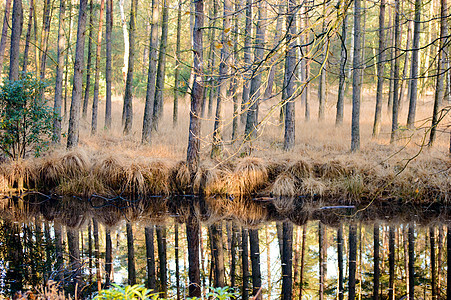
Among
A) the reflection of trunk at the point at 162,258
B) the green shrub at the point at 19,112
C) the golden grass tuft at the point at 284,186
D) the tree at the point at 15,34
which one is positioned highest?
the tree at the point at 15,34

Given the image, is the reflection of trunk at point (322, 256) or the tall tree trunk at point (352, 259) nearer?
the tall tree trunk at point (352, 259)

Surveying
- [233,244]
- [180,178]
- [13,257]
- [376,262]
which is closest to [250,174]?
[180,178]

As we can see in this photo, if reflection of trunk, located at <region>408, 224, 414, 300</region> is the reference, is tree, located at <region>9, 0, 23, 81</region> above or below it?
above

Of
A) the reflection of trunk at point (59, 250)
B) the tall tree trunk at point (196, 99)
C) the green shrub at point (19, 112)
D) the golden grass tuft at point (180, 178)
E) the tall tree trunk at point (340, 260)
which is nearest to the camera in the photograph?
the tall tree trunk at point (340, 260)

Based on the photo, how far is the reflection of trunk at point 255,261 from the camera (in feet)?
19.8

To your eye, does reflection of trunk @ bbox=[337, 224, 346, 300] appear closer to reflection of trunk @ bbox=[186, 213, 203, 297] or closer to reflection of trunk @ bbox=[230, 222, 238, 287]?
reflection of trunk @ bbox=[230, 222, 238, 287]

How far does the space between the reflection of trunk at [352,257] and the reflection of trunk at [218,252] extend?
180 cm

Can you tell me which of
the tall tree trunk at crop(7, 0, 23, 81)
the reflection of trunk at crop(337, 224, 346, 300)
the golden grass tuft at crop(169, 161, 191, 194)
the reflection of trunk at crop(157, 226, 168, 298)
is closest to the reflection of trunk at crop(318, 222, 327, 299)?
the reflection of trunk at crop(337, 224, 346, 300)

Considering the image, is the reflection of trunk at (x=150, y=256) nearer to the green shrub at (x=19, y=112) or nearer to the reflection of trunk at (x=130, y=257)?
the reflection of trunk at (x=130, y=257)

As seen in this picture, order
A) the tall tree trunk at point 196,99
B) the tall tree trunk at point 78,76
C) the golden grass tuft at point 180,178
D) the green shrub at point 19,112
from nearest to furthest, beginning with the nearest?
1. the tall tree trunk at point 196,99
2. the green shrub at point 19,112
3. the golden grass tuft at point 180,178
4. the tall tree trunk at point 78,76

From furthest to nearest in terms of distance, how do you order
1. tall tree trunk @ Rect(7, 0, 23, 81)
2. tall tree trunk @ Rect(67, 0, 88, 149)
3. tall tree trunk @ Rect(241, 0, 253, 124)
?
tall tree trunk @ Rect(7, 0, 23, 81) → tall tree trunk @ Rect(67, 0, 88, 149) → tall tree trunk @ Rect(241, 0, 253, 124)

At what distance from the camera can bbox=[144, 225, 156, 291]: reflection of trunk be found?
619 centimetres

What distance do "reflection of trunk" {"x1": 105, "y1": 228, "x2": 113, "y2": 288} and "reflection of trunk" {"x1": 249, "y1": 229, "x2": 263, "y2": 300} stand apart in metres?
2.07

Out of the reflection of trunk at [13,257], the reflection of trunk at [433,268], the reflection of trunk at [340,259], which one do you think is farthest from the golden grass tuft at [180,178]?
the reflection of trunk at [433,268]
